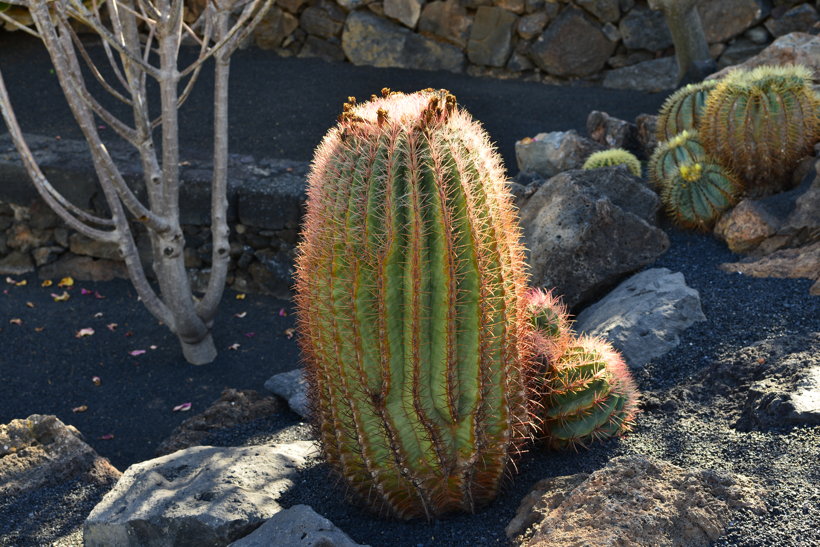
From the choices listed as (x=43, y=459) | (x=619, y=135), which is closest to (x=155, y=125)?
(x=43, y=459)

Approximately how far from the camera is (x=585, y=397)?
2543 millimetres

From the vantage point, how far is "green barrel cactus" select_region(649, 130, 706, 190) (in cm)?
432

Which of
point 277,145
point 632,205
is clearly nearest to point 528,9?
point 277,145

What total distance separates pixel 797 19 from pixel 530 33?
227 centimetres

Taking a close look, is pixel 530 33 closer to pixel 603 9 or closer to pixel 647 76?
pixel 603 9

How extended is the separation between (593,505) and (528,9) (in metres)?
6.54

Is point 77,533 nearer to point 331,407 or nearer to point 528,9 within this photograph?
point 331,407

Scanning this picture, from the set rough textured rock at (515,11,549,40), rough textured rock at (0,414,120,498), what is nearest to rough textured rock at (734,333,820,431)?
rough textured rock at (0,414,120,498)

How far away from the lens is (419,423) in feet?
7.29

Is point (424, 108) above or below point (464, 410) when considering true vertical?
above

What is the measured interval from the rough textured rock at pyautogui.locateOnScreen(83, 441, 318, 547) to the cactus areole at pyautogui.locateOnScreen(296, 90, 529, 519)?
39 cm

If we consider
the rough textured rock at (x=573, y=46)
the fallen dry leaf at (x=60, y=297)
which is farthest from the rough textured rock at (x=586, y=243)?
the rough textured rock at (x=573, y=46)

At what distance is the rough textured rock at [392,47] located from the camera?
8141 mm

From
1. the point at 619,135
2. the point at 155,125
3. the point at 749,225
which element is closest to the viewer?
the point at 749,225
